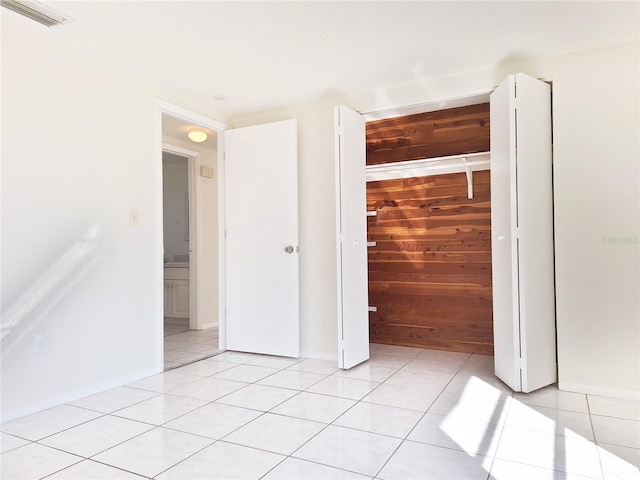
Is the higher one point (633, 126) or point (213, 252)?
point (633, 126)

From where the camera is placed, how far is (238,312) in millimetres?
4027

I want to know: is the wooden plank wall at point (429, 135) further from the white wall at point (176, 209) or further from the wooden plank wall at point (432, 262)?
the white wall at point (176, 209)

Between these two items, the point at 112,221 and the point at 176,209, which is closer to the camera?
the point at 112,221

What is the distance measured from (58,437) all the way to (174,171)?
495 centimetres

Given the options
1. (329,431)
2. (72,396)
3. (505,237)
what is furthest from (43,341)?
(505,237)

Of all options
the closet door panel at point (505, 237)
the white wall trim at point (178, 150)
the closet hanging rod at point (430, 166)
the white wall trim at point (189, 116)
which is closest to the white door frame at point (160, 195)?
the white wall trim at point (189, 116)

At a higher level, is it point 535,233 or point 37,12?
point 37,12

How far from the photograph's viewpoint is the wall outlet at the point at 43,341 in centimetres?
256

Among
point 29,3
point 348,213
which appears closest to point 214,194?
point 348,213

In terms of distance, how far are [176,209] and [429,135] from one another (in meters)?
4.23

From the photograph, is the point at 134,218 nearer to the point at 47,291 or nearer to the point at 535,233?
the point at 47,291

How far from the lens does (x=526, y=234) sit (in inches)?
109

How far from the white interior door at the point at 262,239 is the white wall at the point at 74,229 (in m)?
0.82

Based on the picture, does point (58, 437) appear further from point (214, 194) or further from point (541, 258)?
point (214, 194)
